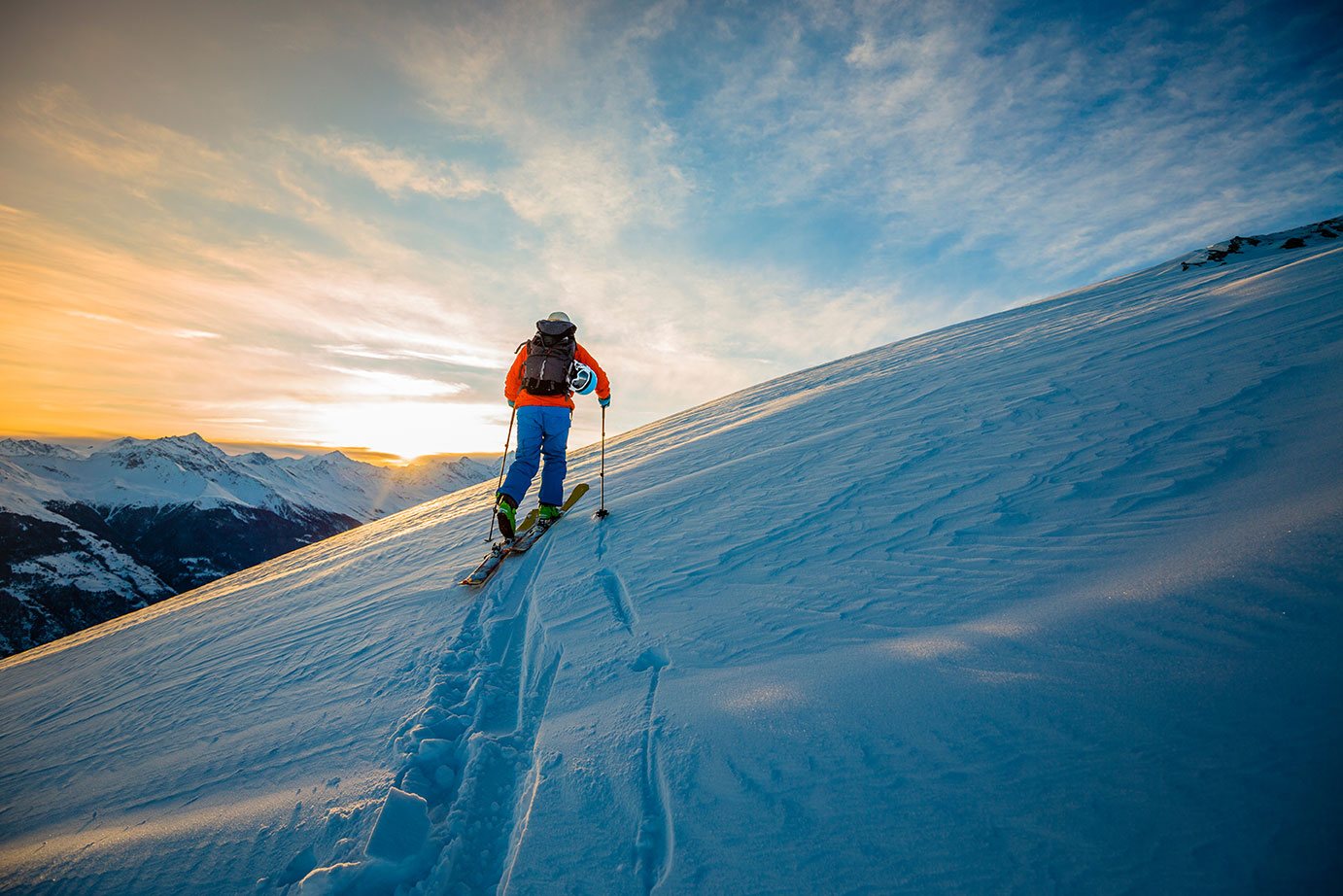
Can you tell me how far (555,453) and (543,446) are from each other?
0.60 feet

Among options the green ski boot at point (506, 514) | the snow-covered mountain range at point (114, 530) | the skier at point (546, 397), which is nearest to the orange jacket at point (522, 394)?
the skier at point (546, 397)

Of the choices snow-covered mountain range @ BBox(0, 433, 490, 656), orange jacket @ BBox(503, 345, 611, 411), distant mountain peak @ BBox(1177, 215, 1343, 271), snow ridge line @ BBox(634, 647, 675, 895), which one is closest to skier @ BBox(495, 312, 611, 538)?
orange jacket @ BBox(503, 345, 611, 411)

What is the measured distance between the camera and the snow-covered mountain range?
101125 mm

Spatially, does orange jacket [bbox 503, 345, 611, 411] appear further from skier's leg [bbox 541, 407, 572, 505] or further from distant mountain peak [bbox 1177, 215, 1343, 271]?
distant mountain peak [bbox 1177, 215, 1343, 271]

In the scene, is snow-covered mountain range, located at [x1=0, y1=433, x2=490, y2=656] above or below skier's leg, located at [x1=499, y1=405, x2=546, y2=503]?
above

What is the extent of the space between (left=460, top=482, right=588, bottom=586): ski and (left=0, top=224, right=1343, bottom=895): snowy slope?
0.71ft

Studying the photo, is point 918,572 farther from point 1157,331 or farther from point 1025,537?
point 1157,331

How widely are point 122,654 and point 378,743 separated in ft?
21.0

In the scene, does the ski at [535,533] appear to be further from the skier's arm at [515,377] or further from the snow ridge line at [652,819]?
the snow ridge line at [652,819]

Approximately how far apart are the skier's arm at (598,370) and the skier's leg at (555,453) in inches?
27.2

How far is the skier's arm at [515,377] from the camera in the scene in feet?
20.9

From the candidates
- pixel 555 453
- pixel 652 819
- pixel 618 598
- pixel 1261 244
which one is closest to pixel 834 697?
pixel 652 819

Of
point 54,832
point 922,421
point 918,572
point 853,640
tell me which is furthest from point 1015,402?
point 54,832

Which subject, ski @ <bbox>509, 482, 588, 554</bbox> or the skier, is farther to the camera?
the skier
